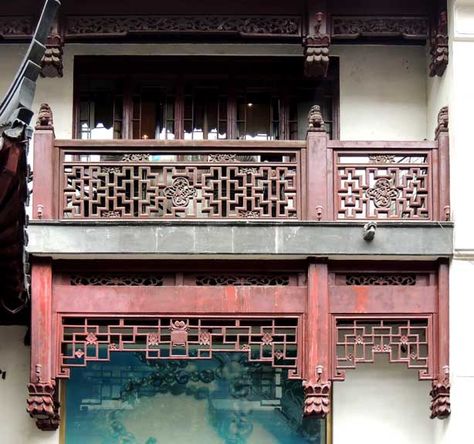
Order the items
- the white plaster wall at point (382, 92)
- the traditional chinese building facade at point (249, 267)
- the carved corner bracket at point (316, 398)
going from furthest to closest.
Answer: the white plaster wall at point (382, 92), the traditional chinese building facade at point (249, 267), the carved corner bracket at point (316, 398)

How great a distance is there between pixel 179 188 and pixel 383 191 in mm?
1574

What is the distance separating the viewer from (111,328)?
7922mm

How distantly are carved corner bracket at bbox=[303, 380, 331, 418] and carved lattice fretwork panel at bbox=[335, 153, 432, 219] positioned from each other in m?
1.29

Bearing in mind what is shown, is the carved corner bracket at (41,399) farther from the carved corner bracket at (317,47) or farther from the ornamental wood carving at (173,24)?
the carved corner bracket at (317,47)

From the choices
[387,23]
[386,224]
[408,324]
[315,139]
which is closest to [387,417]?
[408,324]

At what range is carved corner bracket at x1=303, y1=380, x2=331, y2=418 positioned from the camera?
7648 mm

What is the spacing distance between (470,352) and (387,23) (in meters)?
2.81

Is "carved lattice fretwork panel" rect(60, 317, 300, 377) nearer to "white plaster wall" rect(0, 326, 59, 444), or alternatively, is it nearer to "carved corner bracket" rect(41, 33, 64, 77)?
"white plaster wall" rect(0, 326, 59, 444)

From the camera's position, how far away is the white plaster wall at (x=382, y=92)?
352 inches

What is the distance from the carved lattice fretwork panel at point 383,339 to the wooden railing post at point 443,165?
85 cm

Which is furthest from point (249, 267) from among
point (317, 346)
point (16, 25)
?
point (16, 25)

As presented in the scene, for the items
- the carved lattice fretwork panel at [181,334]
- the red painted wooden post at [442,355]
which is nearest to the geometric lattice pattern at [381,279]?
the red painted wooden post at [442,355]

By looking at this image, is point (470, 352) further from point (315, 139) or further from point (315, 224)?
point (315, 139)

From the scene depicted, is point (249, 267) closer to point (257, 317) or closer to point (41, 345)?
point (257, 317)
